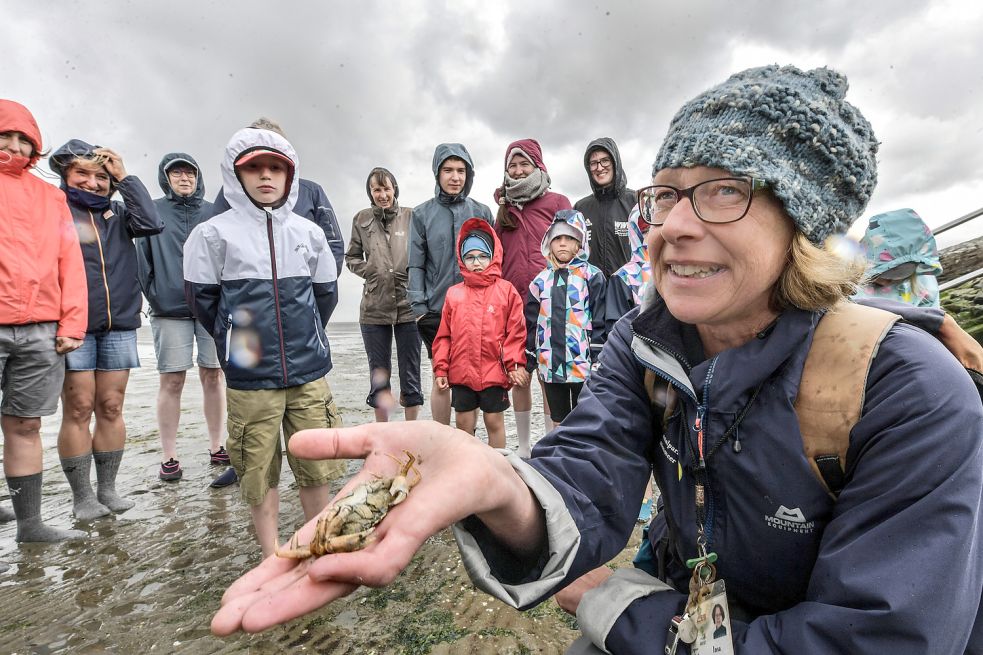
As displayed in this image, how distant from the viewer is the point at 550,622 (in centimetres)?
270

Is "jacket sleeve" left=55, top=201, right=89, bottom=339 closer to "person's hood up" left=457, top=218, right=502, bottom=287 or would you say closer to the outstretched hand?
"person's hood up" left=457, top=218, right=502, bottom=287

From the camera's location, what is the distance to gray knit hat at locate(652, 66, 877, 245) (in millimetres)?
1377

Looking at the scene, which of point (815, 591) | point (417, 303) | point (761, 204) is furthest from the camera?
point (417, 303)

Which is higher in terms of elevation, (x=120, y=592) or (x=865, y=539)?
(x=865, y=539)

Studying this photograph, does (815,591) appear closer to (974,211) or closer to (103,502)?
(103,502)

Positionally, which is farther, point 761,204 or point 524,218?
point 524,218

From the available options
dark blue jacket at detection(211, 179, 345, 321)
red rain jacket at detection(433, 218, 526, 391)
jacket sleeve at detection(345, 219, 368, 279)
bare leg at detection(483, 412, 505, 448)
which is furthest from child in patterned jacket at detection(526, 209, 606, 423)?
jacket sleeve at detection(345, 219, 368, 279)

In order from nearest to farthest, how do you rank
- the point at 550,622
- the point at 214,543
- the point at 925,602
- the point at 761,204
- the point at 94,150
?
the point at 925,602 → the point at 761,204 → the point at 550,622 → the point at 214,543 → the point at 94,150

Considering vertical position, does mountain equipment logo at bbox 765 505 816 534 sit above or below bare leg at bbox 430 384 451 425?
above

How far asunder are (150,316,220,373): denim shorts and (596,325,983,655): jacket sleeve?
5.19 metres

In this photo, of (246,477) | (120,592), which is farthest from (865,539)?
(120,592)

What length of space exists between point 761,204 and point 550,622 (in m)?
2.41

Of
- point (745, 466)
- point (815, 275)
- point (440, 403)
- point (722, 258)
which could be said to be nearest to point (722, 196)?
point (722, 258)

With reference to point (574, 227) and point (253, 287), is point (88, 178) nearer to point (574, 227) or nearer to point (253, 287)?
point (253, 287)
